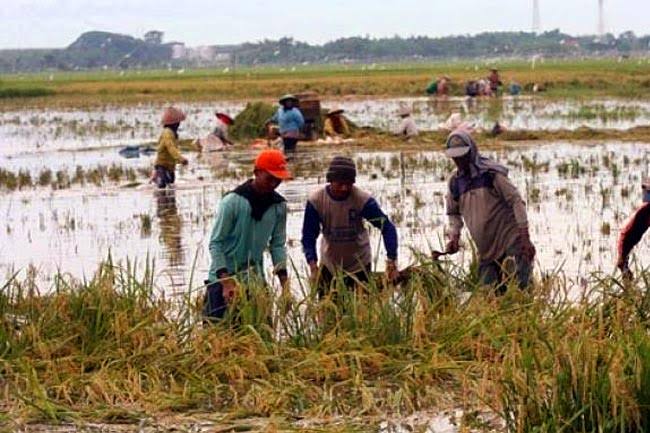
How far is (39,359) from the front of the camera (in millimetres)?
7016

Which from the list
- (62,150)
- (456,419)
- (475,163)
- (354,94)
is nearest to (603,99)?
(354,94)

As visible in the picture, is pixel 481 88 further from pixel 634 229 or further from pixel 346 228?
pixel 346 228

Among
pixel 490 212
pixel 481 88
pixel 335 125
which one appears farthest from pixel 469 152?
pixel 481 88

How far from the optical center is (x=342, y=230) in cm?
802

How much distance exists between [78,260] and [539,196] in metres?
5.74

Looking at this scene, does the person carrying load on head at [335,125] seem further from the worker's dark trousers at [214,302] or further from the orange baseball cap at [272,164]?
the orange baseball cap at [272,164]

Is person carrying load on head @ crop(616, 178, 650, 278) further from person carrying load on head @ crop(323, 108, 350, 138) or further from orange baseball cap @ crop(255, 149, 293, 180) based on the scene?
person carrying load on head @ crop(323, 108, 350, 138)

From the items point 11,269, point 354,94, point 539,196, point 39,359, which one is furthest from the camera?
point 354,94

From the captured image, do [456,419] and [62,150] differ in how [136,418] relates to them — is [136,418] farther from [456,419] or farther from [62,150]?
[62,150]

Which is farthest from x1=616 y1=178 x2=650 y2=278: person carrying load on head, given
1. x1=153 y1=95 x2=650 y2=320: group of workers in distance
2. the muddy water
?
the muddy water

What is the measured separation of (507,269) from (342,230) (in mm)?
1003

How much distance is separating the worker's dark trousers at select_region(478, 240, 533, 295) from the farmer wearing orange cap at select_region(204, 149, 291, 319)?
130cm

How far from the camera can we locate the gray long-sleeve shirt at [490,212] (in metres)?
8.21

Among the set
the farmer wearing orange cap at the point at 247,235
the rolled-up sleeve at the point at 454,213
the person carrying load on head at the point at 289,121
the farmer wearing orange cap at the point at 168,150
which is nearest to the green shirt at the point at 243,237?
the farmer wearing orange cap at the point at 247,235
